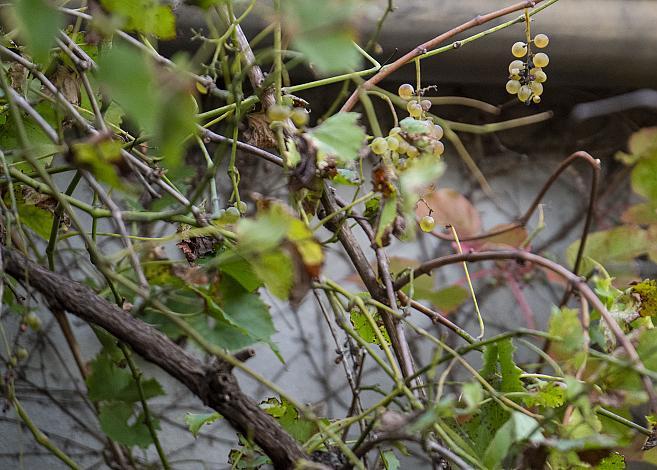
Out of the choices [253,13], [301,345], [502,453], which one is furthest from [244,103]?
[301,345]

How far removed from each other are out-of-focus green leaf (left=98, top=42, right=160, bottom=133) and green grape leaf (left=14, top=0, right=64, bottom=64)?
0.08 ft

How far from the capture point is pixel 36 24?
11.6 inches

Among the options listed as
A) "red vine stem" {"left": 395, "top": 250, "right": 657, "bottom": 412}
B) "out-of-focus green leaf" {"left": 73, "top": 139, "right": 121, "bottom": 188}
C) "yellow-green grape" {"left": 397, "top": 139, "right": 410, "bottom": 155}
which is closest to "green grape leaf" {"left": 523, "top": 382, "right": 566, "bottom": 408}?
"red vine stem" {"left": 395, "top": 250, "right": 657, "bottom": 412}

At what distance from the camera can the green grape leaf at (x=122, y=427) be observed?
1.68 feet

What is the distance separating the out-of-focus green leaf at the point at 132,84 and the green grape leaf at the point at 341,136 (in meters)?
0.14

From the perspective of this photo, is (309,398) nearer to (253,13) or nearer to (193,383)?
(253,13)

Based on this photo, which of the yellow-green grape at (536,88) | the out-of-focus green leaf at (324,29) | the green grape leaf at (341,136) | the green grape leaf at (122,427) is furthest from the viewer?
the yellow-green grape at (536,88)

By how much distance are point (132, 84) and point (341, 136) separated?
0.15 m

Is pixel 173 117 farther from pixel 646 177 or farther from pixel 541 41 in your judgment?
pixel 541 41

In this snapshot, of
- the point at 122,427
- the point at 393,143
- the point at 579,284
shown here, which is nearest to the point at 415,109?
the point at 393,143

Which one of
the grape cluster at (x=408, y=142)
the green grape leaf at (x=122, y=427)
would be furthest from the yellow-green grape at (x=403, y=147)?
the green grape leaf at (x=122, y=427)

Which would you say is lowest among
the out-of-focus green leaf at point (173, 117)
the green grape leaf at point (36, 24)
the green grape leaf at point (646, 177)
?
the green grape leaf at point (646, 177)

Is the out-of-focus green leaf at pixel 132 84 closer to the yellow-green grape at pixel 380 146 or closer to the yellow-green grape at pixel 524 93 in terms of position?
the yellow-green grape at pixel 380 146

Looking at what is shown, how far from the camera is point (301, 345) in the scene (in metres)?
1.12
